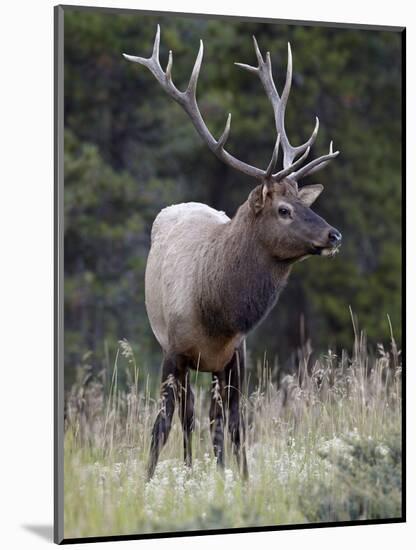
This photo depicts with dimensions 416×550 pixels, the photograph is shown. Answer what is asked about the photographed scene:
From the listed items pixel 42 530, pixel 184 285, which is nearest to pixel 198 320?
pixel 184 285

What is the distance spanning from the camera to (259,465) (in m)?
7.03

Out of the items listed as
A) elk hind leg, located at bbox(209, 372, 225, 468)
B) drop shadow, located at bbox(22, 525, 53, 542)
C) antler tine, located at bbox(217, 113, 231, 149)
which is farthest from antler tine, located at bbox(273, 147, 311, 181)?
drop shadow, located at bbox(22, 525, 53, 542)

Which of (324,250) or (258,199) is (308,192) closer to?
(258,199)

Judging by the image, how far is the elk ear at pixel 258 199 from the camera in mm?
6801

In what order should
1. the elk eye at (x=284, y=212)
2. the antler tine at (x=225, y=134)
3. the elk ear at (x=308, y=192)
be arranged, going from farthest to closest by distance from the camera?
the elk ear at (x=308, y=192) < the elk eye at (x=284, y=212) < the antler tine at (x=225, y=134)

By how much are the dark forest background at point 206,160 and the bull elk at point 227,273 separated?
122 inches

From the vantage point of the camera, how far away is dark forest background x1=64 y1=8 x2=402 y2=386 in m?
10.9

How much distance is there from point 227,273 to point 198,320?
0.91ft

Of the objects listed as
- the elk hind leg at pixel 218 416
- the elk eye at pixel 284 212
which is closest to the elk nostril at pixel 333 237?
the elk eye at pixel 284 212

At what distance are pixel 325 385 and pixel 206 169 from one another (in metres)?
4.78

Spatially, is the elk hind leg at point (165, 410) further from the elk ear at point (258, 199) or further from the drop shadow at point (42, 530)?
the elk ear at point (258, 199)

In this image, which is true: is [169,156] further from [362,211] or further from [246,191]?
[362,211]

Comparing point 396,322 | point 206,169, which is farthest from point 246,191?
point 396,322

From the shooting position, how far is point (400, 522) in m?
7.18
